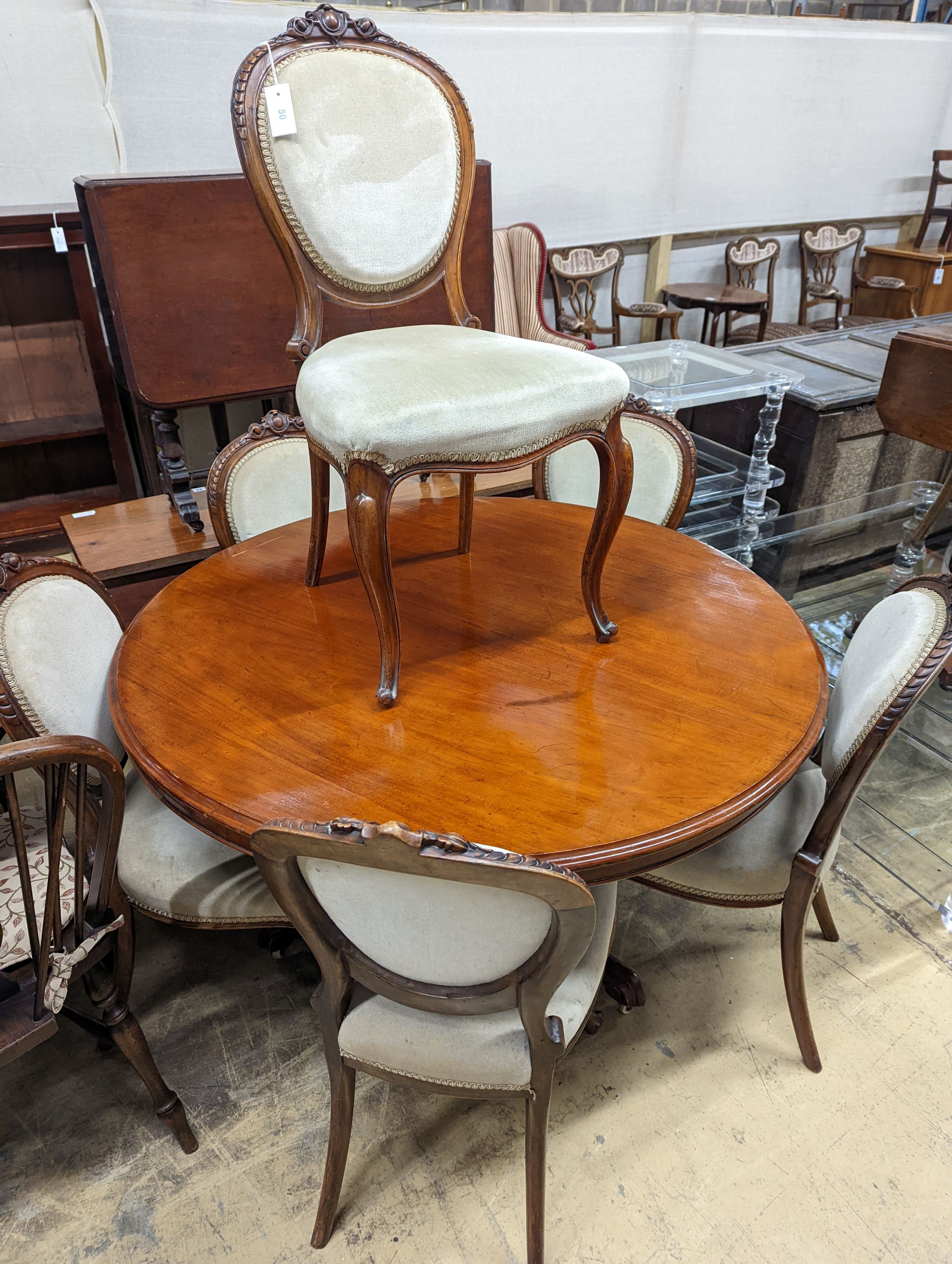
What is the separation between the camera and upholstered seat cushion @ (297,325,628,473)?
107 centimetres

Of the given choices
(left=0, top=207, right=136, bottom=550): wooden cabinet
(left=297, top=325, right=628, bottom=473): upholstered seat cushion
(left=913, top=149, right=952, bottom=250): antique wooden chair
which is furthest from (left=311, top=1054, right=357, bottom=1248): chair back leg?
(left=913, top=149, right=952, bottom=250): antique wooden chair

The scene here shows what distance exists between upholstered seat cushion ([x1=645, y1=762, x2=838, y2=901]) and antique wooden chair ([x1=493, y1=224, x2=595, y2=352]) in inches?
108

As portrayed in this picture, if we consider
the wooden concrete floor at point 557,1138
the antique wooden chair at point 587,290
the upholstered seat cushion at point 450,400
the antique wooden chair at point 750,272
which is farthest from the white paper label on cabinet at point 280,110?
the antique wooden chair at point 750,272

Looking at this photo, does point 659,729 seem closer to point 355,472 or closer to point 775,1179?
point 355,472

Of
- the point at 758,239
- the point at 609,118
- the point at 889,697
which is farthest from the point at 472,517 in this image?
the point at 758,239

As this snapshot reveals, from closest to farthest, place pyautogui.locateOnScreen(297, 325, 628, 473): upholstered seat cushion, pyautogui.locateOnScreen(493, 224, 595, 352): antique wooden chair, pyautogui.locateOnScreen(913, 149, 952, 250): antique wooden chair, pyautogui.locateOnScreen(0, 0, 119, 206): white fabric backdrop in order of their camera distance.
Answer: pyautogui.locateOnScreen(297, 325, 628, 473): upholstered seat cushion, pyautogui.locateOnScreen(0, 0, 119, 206): white fabric backdrop, pyautogui.locateOnScreen(493, 224, 595, 352): antique wooden chair, pyautogui.locateOnScreen(913, 149, 952, 250): antique wooden chair

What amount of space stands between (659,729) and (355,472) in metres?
0.56

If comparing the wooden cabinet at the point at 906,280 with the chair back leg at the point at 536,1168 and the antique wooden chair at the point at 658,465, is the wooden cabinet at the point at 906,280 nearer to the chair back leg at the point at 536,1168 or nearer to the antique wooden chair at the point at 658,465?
the antique wooden chair at the point at 658,465

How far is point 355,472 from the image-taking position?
1.09 metres

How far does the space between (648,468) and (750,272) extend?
11.9 feet

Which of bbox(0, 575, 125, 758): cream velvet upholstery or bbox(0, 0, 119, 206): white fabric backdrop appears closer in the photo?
bbox(0, 575, 125, 758): cream velvet upholstery

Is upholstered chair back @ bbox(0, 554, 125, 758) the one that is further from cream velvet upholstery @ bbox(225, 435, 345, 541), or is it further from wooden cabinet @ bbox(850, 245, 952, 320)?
wooden cabinet @ bbox(850, 245, 952, 320)

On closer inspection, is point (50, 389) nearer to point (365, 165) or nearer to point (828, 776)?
point (365, 165)

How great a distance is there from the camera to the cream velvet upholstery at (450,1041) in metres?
0.97
